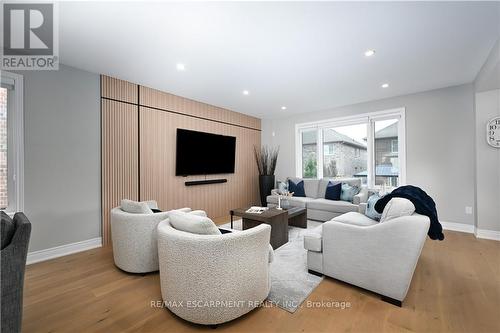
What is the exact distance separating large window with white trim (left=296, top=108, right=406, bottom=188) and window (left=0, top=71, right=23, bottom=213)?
5.30 meters

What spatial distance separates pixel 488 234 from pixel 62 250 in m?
6.44

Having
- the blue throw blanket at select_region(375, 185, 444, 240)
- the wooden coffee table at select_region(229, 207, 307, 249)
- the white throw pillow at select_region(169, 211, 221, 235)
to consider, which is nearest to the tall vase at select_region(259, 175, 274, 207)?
the wooden coffee table at select_region(229, 207, 307, 249)

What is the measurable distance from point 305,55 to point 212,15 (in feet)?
4.18

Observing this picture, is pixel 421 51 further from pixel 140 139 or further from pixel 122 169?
pixel 122 169

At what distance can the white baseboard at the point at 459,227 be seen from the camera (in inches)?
150

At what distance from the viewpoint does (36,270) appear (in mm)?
2576

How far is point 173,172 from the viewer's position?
436cm

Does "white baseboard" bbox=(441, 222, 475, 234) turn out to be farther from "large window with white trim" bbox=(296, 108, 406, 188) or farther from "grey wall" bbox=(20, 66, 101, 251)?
"grey wall" bbox=(20, 66, 101, 251)

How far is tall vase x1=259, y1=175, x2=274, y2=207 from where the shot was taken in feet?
19.1

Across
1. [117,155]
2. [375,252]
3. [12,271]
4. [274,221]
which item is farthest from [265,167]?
[12,271]

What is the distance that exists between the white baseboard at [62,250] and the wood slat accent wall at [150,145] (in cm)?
16

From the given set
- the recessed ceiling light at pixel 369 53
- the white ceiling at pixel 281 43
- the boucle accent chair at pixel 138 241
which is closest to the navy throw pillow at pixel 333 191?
the white ceiling at pixel 281 43

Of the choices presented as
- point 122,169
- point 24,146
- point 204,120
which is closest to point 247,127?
point 204,120

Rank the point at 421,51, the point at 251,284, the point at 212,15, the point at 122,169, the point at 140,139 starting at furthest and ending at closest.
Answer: the point at 140,139 → the point at 122,169 → the point at 421,51 → the point at 212,15 → the point at 251,284
